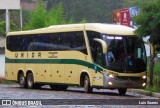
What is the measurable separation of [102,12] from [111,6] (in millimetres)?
2799

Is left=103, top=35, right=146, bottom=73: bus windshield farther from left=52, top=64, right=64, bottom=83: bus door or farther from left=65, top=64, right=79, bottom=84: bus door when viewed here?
left=52, top=64, right=64, bottom=83: bus door

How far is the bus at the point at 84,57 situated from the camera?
27203 mm

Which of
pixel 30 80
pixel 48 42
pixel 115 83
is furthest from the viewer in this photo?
pixel 30 80

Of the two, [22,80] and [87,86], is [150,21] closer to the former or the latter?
[87,86]

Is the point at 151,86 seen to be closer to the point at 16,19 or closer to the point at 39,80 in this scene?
the point at 39,80

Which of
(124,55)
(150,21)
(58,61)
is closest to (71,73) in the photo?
(58,61)

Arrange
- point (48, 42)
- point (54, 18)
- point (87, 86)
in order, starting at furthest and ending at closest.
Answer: point (54, 18) < point (48, 42) < point (87, 86)

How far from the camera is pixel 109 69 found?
88.8 ft

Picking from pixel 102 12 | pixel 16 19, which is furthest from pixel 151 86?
pixel 102 12

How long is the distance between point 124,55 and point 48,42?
5.97m

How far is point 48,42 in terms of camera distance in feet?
105

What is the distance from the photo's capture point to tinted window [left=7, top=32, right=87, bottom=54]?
2928cm

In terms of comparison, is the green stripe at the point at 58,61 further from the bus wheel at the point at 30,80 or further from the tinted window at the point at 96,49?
the bus wheel at the point at 30,80

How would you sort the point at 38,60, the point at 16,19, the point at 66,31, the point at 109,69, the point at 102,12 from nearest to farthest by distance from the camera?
the point at 109,69 < the point at 66,31 < the point at 38,60 < the point at 16,19 < the point at 102,12
